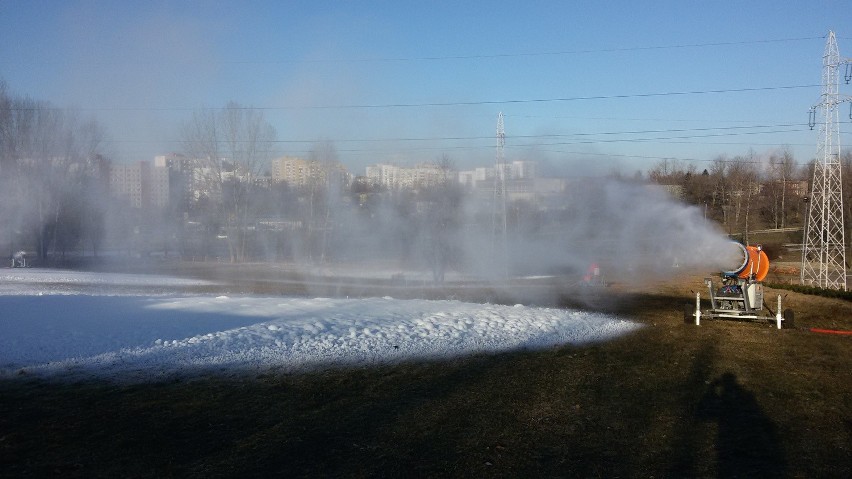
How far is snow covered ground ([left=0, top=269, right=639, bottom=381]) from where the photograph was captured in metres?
10.5

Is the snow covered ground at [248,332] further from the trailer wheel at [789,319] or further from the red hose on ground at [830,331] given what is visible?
the red hose on ground at [830,331]

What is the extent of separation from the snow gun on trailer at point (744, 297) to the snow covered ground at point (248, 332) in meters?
2.28

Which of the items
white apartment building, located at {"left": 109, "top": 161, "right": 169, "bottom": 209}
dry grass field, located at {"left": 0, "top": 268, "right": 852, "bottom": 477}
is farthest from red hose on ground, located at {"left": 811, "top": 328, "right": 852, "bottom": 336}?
white apartment building, located at {"left": 109, "top": 161, "right": 169, "bottom": 209}

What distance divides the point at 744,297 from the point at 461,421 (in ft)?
40.1

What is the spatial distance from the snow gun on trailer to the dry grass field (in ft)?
14.9

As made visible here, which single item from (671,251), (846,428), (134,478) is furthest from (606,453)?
(671,251)

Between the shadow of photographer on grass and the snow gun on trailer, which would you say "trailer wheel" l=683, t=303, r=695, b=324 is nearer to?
the snow gun on trailer

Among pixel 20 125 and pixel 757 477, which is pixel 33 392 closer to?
pixel 757 477

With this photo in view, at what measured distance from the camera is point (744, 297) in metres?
16.5

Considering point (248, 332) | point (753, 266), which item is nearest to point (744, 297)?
point (753, 266)

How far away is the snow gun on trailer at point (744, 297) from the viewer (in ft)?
53.6

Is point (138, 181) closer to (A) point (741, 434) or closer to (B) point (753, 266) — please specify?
(B) point (753, 266)

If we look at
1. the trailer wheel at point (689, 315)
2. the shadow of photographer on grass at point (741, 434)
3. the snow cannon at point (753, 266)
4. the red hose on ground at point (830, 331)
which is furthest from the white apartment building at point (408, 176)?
the shadow of photographer on grass at point (741, 434)

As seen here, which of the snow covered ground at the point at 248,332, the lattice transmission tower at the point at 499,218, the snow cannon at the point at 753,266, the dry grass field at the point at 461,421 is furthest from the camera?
the lattice transmission tower at the point at 499,218
